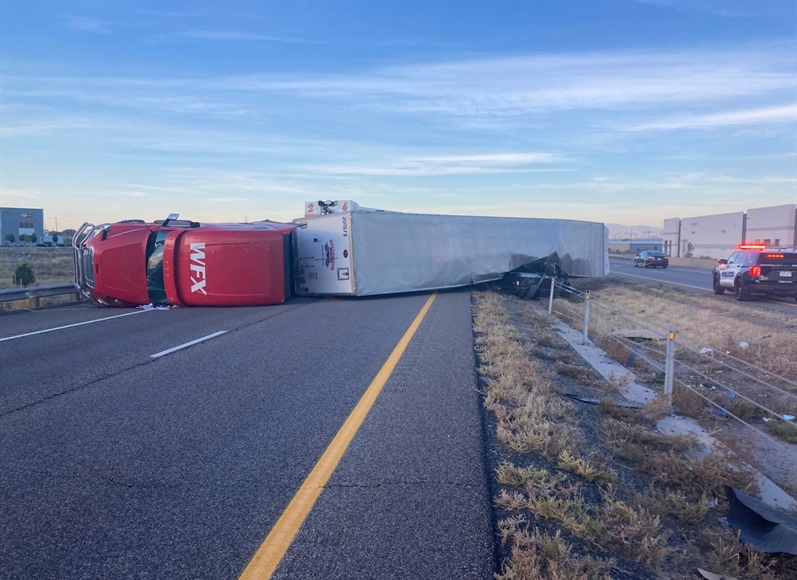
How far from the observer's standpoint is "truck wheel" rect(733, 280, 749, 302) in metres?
24.4

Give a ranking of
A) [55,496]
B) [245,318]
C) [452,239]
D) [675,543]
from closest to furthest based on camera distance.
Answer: [675,543]
[55,496]
[245,318]
[452,239]

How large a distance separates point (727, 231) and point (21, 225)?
296ft

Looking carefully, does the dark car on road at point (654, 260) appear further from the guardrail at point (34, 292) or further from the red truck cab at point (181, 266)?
the guardrail at point (34, 292)

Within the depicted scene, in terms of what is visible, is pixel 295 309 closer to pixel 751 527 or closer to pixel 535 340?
pixel 535 340

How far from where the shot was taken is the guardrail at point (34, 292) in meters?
17.1

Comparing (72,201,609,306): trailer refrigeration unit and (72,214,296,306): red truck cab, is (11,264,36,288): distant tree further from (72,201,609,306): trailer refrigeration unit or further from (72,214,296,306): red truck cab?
(72,214,296,306): red truck cab

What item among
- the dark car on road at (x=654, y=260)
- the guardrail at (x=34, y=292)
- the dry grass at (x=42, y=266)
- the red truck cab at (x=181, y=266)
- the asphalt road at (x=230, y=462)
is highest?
the red truck cab at (x=181, y=266)

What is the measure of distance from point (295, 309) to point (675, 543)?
13.9 m

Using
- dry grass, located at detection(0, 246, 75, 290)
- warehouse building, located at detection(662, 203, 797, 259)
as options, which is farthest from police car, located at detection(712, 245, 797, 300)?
warehouse building, located at detection(662, 203, 797, 259)

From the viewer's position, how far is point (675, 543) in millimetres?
4270

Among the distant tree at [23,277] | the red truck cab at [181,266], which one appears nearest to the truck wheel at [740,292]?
the red truck cab at [181,266]

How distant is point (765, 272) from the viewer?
77.6ft

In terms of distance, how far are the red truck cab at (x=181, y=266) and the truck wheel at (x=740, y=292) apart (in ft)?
55.1

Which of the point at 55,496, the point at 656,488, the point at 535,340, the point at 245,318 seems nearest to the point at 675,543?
the point at 656,488
